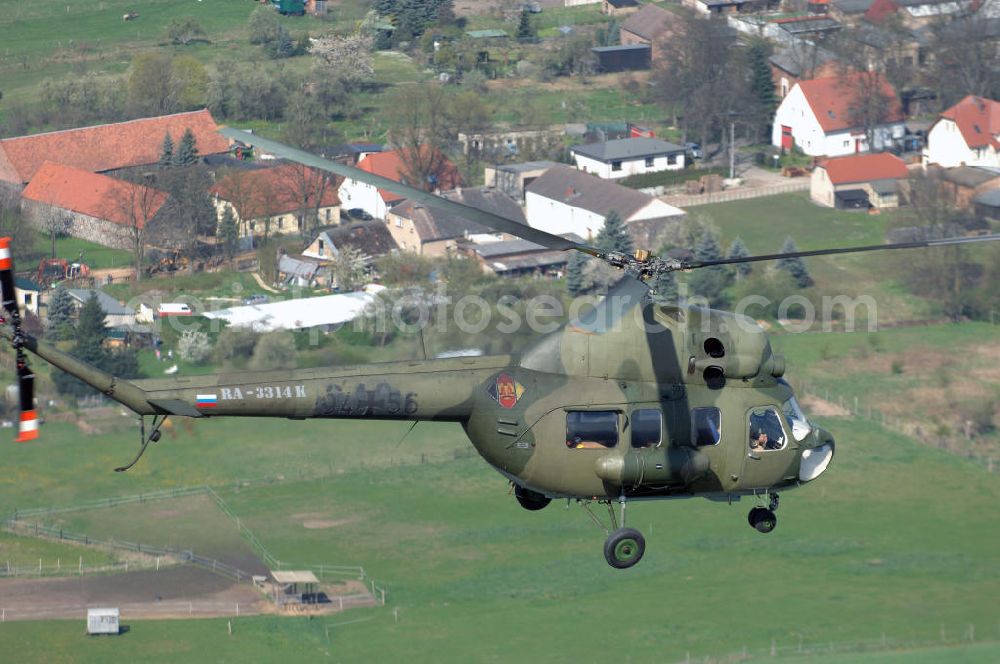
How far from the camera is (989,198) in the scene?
10438cm

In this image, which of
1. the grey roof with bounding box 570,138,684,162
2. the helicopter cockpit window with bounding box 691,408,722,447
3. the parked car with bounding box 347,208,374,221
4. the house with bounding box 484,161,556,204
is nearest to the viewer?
the helicopter cockpit window with bounding box 691,408,722,447

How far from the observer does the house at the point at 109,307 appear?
8175 cm

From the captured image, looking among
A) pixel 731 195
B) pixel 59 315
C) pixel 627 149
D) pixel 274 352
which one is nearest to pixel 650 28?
pixel 627 149

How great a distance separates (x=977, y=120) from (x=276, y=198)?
157ft

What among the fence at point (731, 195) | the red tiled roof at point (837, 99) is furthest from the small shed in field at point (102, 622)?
the red tiled roof at point (837, 99)

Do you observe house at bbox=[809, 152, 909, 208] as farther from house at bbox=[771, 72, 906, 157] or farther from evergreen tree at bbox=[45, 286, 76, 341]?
evergreen tree at bbox=[45, 286, 76, 341]

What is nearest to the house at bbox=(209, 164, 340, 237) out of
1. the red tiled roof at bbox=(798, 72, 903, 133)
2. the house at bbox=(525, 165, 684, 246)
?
the house at bbox=(525, 165, 684, 246)

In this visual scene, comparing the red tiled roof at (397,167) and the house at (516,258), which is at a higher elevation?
the red tiled roof at (397,167)

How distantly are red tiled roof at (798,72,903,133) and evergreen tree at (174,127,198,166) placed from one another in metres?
41.5

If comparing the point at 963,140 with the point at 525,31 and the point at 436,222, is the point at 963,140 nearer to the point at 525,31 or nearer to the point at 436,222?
the point at 436,222

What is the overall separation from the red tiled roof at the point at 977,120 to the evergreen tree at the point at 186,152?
49.1m

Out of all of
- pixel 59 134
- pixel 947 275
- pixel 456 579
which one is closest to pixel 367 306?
pixel 456 579

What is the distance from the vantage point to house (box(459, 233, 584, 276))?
299 ft

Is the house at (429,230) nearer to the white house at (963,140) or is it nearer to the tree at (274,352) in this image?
the tree at (274,352)
